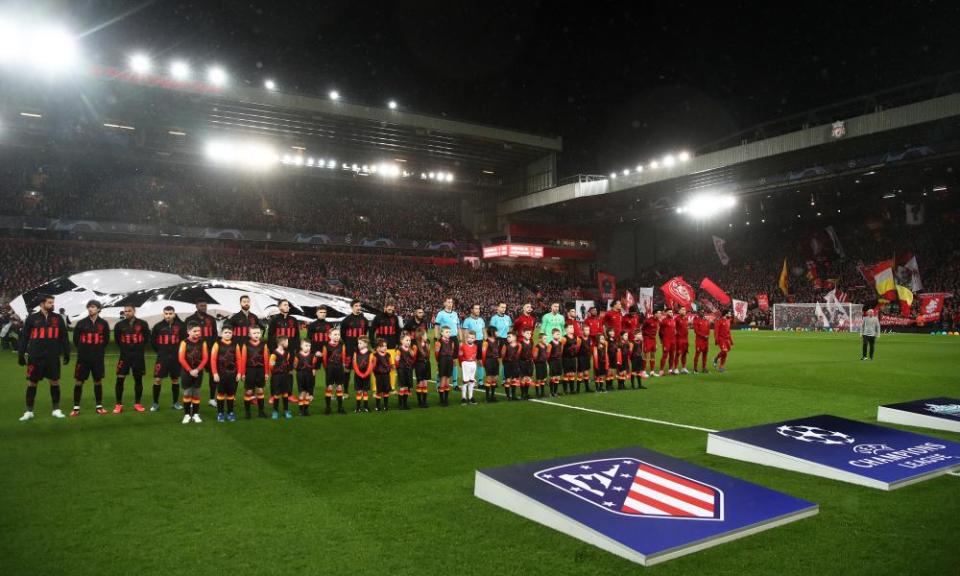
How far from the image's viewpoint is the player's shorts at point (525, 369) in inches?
459

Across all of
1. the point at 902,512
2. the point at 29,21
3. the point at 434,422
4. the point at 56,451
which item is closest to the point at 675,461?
the point at 902,512

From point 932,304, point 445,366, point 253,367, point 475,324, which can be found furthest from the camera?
point 932,304

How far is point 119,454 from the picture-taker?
7.11m

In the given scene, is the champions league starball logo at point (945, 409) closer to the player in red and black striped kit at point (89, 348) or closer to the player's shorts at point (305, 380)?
the player's shorts at point (305, 380)

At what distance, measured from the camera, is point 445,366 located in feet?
36.6

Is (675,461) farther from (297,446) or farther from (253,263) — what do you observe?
(253,263)

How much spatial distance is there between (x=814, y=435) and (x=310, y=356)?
7.43 m

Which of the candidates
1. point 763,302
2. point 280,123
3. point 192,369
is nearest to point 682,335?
point 192,369

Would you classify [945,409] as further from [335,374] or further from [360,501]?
[335,374]

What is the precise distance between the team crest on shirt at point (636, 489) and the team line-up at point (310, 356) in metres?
5.27

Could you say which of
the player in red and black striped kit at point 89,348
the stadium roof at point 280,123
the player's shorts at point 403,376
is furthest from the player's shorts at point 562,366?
the stadium roof at point 280,123

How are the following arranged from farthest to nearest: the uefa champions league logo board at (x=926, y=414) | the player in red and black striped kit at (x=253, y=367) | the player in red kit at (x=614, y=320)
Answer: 1. the player in red kit at (x=614, y=320)
2. the player in red and black striped kit at (x=253, y=367)
3. the uefa champions league logo board at (x=926, y=414)

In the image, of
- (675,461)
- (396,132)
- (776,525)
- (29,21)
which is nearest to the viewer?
(776,525)

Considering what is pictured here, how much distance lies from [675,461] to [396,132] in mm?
36612
